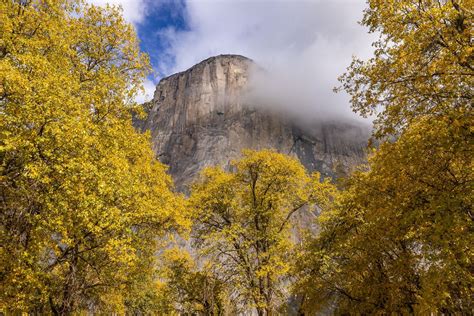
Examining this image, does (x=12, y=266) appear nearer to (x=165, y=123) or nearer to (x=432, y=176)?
(x=432, y=176)

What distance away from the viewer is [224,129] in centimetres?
13712

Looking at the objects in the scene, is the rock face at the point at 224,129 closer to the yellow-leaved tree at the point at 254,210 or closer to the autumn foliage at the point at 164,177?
the yellow-leaved tree at the point at 254,210

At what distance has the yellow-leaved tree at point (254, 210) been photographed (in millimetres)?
19062

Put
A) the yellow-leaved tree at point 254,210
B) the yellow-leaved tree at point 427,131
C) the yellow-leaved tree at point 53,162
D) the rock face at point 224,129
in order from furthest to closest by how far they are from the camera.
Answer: the rock face at point 224,129, the yellow-leaved tree at point 254,210, the yellow-leaved tree at point 53,162, the yellow-leaved tree at point 427,131

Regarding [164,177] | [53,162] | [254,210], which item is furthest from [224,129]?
[53,162]

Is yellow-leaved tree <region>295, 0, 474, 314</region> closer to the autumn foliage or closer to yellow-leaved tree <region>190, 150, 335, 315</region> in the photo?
the autumn foliage

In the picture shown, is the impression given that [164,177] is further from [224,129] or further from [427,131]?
[224,129]

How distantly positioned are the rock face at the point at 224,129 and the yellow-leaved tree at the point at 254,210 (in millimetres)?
95780

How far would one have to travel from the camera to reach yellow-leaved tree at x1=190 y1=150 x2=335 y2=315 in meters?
19.1

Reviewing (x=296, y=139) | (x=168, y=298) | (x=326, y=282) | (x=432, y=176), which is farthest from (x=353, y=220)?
(x=296, y=139)

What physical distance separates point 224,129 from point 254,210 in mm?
117589

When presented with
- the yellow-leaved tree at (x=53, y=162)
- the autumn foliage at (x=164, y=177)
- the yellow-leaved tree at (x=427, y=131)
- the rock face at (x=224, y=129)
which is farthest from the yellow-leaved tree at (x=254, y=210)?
the rock face at (x=224, y=129)

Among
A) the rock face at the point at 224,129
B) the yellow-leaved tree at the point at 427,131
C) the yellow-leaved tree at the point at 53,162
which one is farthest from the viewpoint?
the rock face at the point at 224,129

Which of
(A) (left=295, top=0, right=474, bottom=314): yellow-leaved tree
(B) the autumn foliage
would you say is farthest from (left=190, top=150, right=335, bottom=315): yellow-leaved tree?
(A) (left=295, top=0, right=474, bottom=314): yellow-leaved tree
